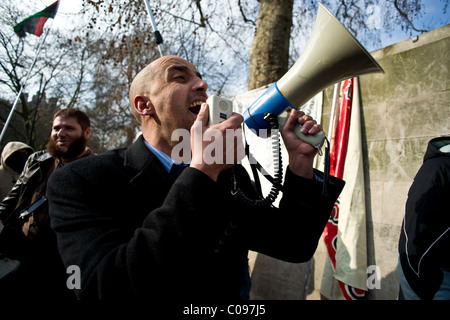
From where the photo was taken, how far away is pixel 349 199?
2.77 metres

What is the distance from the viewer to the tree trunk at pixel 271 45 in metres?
4.01

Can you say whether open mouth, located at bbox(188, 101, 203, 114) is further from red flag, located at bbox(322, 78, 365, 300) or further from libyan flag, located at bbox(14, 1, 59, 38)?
libyan flag, located at bbox(14, 1, 59, 38)

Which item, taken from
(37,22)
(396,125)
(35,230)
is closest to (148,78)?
(35,230)

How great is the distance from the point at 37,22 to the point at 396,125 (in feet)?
18.9

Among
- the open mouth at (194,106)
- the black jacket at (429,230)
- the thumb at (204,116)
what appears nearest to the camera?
the thumb at (204,116)

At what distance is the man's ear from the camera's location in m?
1.49

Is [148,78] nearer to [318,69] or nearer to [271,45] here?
[318,69]

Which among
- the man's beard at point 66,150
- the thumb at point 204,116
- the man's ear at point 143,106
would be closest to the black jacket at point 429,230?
the thumb at point 204,116

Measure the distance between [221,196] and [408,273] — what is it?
1444 mm

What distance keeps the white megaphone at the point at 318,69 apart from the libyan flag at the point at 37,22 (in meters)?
5.11

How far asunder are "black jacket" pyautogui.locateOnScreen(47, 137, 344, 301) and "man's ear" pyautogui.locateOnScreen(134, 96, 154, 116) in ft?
0.61

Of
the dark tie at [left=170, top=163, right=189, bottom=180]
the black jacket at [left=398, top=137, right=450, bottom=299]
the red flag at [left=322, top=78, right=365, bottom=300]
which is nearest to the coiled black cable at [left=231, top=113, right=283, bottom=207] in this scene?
the dark tie at [left=170, top=163, right=189, bottom=180]

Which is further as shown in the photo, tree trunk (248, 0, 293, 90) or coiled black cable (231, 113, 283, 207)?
tree trunk (248, 0, 293, 90)

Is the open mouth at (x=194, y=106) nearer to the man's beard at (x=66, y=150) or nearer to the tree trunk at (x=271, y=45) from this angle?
the man's beard at (x=66, y=150)
